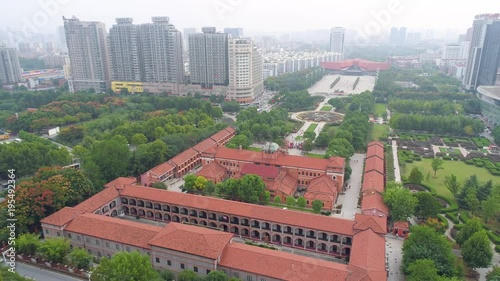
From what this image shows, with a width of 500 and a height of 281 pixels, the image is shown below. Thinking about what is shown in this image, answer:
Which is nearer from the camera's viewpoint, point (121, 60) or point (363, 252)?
point (363, 252)

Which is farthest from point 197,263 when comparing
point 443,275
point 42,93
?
point 42,93

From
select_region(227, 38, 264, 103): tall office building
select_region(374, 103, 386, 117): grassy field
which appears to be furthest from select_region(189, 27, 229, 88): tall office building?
select_region(374, 103, 386, 117): grassy field

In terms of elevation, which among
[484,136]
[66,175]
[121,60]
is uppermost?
[121,60]

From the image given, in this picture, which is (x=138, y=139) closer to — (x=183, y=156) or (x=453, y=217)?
(x=183, y=156)

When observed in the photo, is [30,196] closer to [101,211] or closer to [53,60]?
[101,211]

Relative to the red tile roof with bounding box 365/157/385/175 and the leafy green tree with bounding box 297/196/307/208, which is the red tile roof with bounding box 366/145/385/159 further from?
the leafy green tree with bounding box 297/196/307/208

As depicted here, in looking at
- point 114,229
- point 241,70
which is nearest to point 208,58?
point 241,70
